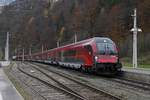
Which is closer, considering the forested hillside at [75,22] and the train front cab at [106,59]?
the train front cab at [106,59]

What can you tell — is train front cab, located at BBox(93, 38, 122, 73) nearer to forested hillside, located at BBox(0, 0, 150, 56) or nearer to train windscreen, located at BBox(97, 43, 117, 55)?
train windscreen, located at BBox(97, 43, 117, 55)

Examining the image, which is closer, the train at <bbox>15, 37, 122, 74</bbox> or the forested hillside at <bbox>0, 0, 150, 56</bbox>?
the train at <bbox>15, 37, 122, 74</bbox>

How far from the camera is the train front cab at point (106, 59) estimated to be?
102 feet

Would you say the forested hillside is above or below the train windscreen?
above

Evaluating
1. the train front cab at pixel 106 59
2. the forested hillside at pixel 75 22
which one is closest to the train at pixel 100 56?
the train front cab at pixel 106 59

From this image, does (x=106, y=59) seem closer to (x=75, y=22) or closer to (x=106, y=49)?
(x=106, y=49)

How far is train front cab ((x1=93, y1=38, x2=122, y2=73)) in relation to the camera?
31.2 metres

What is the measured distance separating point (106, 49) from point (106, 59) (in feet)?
2.87

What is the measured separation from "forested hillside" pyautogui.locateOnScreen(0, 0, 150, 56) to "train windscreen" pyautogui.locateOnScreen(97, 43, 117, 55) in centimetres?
2288

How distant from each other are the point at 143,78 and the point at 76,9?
91.9 m

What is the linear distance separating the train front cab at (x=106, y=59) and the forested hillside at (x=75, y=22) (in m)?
23.2

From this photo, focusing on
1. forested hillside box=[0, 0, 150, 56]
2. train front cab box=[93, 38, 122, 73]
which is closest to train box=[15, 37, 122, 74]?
train front cab box=[93, 38, 122, 73]

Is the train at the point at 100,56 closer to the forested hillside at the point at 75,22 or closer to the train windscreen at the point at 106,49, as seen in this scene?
the train windscreen at the point at 106,49

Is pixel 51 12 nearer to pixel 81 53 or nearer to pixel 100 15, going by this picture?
pixel 100 15
